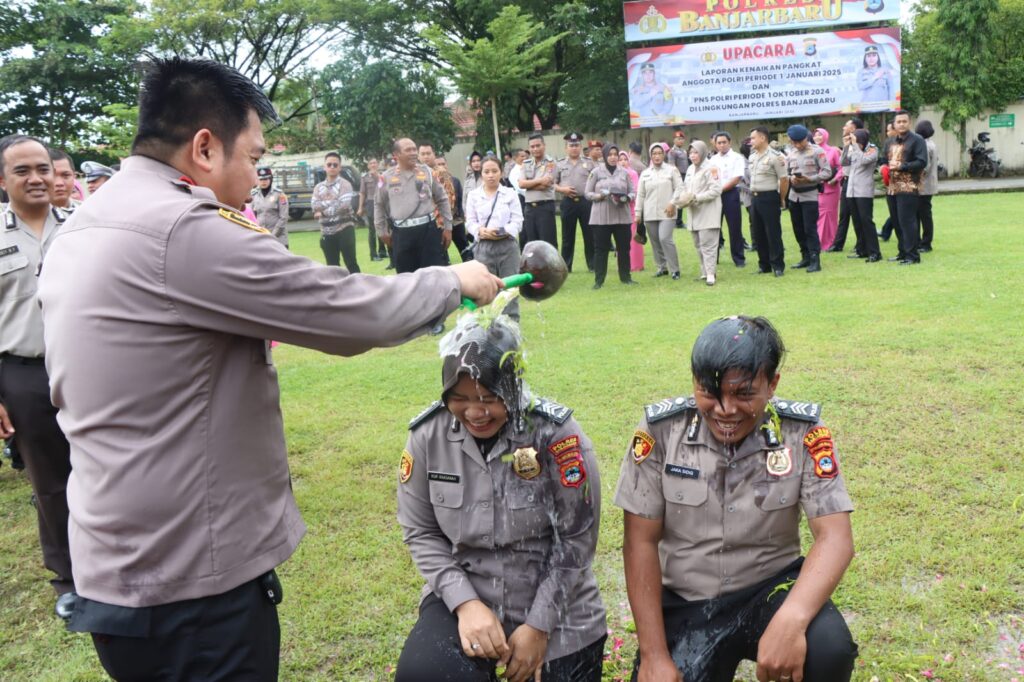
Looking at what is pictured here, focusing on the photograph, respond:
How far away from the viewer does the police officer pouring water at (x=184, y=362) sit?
73.1 inches

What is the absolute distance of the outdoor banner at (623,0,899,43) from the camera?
24625mm

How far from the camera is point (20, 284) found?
3979 mm

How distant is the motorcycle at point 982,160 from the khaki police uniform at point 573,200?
62.6 ft

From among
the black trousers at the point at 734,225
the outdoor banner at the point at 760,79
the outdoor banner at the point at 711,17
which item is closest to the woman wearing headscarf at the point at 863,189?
the black trousers at the point at 734,225

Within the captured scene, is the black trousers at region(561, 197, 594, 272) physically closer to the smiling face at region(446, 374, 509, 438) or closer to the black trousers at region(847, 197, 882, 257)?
the black trousers at region(847, 197, 882, 257)

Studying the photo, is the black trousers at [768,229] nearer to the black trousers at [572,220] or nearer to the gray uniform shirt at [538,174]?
the black trousers at [572,220]

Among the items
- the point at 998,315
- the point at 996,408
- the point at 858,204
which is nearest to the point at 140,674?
the point at 996,408

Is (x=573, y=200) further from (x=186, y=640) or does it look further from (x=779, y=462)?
(x=186, y=640)

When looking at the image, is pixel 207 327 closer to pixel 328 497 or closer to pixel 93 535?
pixel 93 535

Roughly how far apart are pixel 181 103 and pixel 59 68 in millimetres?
28938

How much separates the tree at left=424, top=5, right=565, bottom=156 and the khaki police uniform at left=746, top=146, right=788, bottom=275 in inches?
580

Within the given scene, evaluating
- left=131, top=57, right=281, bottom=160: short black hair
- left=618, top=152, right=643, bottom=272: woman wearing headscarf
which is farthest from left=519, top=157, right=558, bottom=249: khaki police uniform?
left=131, top=57, right=281, bottom=160: short black hair

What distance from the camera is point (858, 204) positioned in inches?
467

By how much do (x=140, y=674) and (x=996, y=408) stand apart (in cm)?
531
